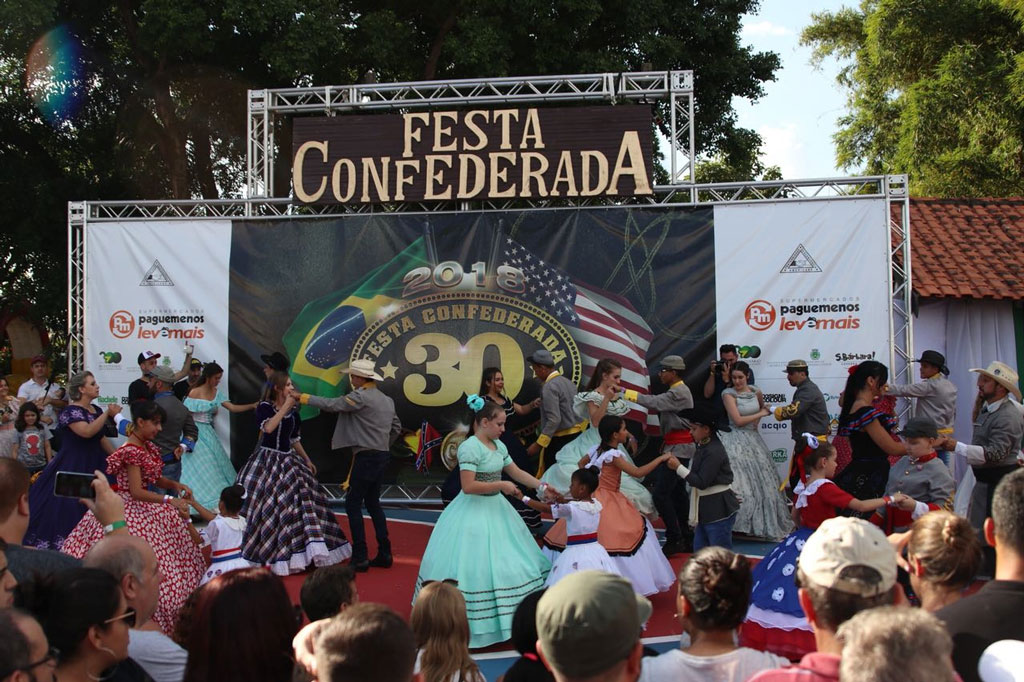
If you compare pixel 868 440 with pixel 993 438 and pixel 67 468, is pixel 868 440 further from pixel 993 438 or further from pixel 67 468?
pixel 67 468

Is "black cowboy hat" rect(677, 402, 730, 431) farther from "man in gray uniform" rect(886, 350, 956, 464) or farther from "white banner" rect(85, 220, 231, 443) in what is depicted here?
"white banner" rect(85, 220, 231, 443)

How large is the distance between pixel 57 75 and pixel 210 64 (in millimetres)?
2674

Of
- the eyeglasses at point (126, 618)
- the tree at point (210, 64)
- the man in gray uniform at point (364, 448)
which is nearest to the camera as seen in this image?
the eyeglasses at point (126, 618)

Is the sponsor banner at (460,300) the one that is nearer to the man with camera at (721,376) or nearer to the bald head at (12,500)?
the man with camera at (721,376)

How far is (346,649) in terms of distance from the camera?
2.36m

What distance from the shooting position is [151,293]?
10547 mm

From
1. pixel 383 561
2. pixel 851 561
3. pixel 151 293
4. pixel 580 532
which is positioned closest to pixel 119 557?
pixel 851 561

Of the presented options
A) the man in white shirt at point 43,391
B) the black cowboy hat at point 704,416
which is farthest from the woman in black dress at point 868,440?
the man in white shirt at point 43,391

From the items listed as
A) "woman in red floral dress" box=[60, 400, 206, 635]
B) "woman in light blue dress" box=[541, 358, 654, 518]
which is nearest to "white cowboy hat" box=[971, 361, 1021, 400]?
"woman in light blue dress" box=[541, 358, 654, 518]

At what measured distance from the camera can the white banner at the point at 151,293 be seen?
10.5 metres

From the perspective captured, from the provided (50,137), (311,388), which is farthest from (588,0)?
(50,137)

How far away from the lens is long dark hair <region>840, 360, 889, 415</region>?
23.0ft

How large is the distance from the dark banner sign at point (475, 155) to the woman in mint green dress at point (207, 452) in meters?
2.33

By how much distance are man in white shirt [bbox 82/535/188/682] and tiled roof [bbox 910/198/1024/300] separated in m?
10.8
